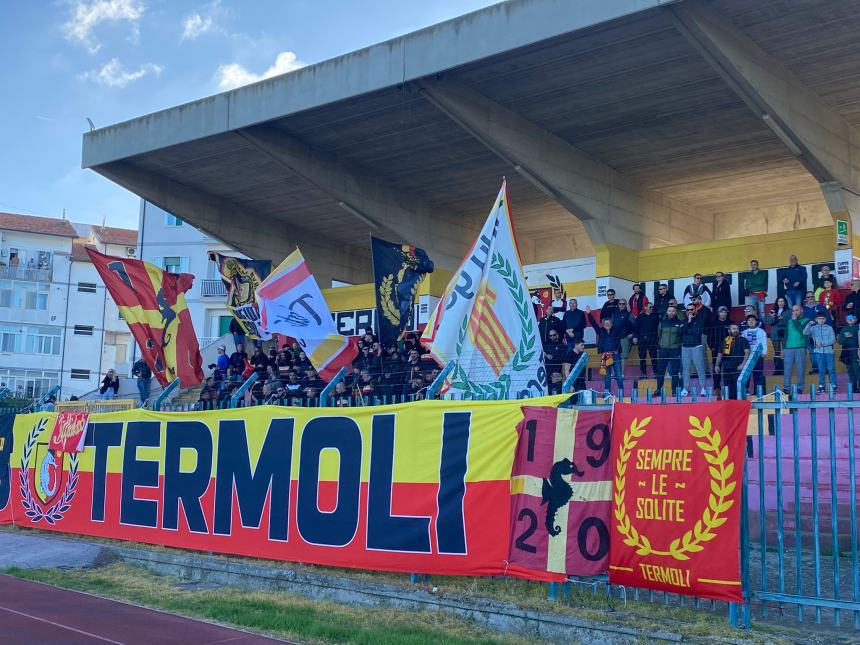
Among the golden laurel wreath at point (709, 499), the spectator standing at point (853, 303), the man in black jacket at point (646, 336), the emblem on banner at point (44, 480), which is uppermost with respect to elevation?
the spectator standing at point (853, 303)

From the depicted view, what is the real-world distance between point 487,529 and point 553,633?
1.50m

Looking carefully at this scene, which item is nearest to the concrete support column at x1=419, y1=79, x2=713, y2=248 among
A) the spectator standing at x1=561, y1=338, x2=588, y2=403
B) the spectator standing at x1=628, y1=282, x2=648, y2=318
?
the spectator standing at x1=628, y1=282, x2=648, y2=318

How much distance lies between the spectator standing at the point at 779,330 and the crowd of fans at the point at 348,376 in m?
6.34

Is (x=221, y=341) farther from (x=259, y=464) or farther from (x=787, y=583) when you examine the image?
(x=787, y=583)

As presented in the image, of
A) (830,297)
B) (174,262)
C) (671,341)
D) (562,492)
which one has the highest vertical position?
(174,262)

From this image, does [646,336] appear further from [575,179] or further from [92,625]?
[92,625]

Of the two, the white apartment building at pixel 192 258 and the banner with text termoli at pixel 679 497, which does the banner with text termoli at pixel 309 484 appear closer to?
the banner with text termoli at pixel 679 497

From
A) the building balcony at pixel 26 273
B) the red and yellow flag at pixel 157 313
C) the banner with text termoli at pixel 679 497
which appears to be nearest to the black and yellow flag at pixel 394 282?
the red and yellow flag at pixel 157 313

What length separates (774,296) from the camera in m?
22.1

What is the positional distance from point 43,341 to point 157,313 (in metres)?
49.9

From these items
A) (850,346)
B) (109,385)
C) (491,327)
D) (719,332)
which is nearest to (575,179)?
(719,332)

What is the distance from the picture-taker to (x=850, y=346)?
1557 cm

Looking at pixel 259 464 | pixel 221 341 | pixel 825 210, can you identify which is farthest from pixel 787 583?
pixel 221 341

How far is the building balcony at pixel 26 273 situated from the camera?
67.0 m
